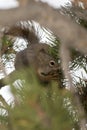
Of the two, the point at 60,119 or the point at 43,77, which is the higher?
the point at 60,119

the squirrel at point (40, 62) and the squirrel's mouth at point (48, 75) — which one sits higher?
the squirrel at point (40, 62)

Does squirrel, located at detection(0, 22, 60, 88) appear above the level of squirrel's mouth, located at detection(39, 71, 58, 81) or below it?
above

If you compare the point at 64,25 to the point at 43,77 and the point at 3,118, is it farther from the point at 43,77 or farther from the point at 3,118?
the point at 43,77

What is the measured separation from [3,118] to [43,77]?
0.15m

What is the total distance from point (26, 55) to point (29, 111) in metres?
0.26


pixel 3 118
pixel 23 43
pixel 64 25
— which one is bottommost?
pixel 23 43

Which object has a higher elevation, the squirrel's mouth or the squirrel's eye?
the squirrel's eye

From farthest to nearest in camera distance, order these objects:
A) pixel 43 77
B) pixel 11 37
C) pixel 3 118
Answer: pixel 11 37
pixel 43 77
pixel 3 118

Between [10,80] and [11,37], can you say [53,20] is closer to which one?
[10,80]

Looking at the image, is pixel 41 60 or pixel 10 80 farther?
pixel 41 60

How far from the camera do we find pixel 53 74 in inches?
18.3

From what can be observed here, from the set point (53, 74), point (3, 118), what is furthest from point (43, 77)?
point (3, 118)

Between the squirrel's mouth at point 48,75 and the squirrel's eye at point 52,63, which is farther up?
the squirrel's eye at point 52,63

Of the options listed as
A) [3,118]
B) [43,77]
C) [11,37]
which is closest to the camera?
[3,118]
